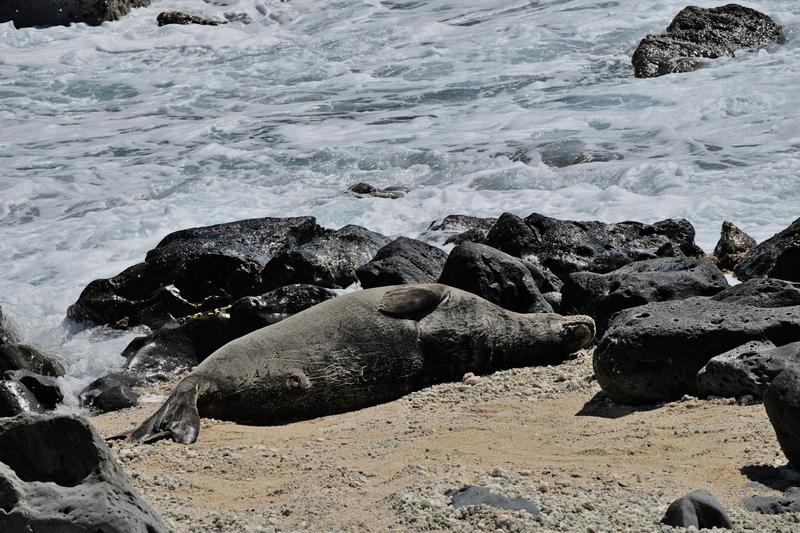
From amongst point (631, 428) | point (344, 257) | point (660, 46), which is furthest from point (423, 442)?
point (660, 46)

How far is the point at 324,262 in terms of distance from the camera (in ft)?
29.8

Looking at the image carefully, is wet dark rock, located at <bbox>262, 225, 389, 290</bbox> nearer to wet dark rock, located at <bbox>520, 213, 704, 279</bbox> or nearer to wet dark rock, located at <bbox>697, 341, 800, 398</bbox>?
wet dark rock, located at <bbox>520, 213, 704, 279</bbox>

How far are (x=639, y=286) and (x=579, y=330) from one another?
21.1 inches

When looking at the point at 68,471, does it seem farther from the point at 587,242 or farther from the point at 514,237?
the point at 587,242

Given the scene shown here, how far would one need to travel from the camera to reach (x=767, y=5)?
66.6 feet

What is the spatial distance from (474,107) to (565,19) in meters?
5.39

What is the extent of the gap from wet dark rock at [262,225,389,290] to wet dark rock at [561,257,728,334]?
2.04m

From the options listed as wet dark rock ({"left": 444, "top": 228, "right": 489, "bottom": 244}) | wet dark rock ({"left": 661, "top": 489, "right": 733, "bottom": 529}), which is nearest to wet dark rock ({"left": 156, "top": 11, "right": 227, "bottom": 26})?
wet dark rock ({"left": 444, "top": 228, "right": 489, "bottom": 244})

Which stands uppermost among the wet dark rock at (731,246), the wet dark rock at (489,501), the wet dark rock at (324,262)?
the wet dark rock at (489,501)

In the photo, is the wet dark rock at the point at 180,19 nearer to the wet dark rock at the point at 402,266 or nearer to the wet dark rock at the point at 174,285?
the wet dark rock at the point at 174,285

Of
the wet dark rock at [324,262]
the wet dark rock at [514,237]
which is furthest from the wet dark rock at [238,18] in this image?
the wet dark rock at [514,237]

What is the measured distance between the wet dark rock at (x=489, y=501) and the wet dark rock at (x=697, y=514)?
0.48 metres

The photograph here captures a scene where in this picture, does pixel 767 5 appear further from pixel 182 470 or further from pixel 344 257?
pixel 182 470

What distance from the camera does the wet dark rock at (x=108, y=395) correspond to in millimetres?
7070
